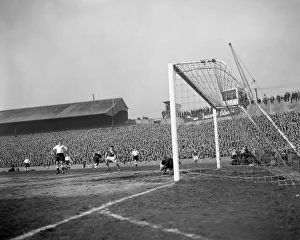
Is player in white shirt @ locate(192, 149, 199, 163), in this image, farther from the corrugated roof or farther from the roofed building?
the corrugated roof

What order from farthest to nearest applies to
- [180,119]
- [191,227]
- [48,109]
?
1. [48,109]
2. [180,119]
3. [191,227]

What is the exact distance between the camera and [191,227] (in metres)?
3.73

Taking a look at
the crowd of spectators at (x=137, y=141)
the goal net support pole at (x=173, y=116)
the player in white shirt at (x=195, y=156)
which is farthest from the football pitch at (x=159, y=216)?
the player in white shirt at (x=195, y=156)

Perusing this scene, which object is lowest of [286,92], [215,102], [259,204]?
[259,204]

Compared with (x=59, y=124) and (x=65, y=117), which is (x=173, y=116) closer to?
(x=65, y=117)

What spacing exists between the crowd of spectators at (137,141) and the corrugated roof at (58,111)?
716cm

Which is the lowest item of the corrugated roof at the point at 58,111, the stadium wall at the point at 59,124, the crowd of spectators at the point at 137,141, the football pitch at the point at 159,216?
the football pitch at the point at 159,216

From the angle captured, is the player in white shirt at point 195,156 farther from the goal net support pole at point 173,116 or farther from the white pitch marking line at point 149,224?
the white pitch marking line at point 149,224

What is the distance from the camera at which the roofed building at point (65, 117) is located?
46.1 m

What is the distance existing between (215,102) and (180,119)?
23.0 meters

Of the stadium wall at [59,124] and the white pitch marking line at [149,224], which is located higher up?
the stadium wall at [59,124]

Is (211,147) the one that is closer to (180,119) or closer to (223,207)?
(180,119)

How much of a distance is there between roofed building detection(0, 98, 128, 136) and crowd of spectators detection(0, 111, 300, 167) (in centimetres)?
628

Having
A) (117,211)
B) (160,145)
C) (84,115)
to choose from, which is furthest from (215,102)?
(84,115)
